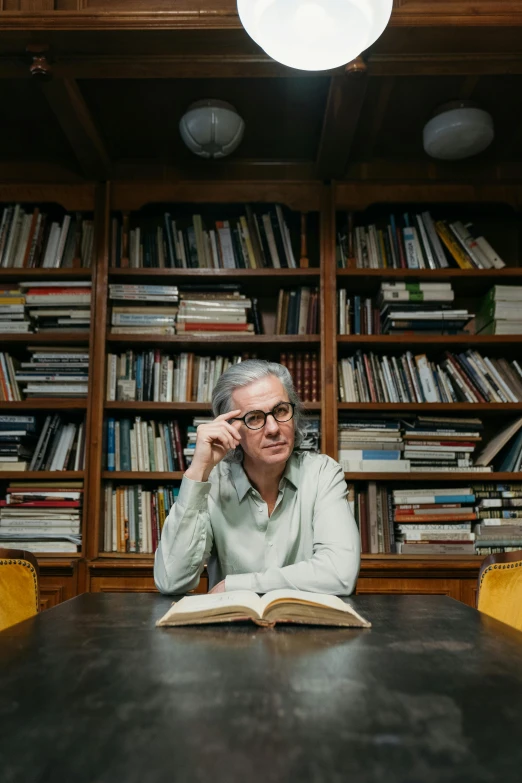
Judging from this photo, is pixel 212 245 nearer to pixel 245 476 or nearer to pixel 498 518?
pixel 245 476

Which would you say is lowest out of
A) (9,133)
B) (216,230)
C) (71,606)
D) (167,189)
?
(71,606)

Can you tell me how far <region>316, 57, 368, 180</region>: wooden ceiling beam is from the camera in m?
2.15

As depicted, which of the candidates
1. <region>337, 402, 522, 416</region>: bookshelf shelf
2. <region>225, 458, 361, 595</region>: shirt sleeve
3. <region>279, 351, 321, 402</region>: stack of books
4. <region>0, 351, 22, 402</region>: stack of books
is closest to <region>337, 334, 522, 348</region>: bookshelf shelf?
<region>279, 351, 321, 402</region>: stack of books

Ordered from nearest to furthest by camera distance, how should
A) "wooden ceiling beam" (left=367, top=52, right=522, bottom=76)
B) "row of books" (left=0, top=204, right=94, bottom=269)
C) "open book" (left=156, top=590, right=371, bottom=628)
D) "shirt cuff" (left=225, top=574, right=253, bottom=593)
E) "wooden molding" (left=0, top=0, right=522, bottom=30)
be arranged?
"open book" (left=156, top=590, right=371, bottom=628) → "shirt cuff" (left=225, top=574, right=253, bottom=593) → "wooden molding" (left=0, top=0, right=522, bottom=30) → "wooden ceiling beam" (left=367, top=52, right=522, bottom=76) → "row of books" (left=0, top=204, right=94, bottom=269)

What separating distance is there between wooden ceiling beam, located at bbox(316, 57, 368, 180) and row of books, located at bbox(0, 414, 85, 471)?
166 centimetres

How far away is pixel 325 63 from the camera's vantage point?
58.6 inches

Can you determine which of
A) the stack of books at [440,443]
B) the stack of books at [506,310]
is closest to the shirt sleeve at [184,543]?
the stack of books at [440,443]

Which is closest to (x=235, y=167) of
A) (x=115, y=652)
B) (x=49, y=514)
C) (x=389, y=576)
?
(x=49, y=514)

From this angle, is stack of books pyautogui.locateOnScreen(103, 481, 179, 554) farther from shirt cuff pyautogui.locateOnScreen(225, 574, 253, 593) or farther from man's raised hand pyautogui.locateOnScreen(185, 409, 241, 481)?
shirt cuff pyautogui.locateOnScreen(225, 574, 253, 593)

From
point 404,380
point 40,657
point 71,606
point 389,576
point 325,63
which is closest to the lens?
point 40,657

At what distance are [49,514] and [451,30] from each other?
2421 mm

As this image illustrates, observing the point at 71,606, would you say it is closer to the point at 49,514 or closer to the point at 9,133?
the point at 49,514

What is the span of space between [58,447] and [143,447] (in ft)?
1.31

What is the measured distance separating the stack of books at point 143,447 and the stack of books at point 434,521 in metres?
1.01
